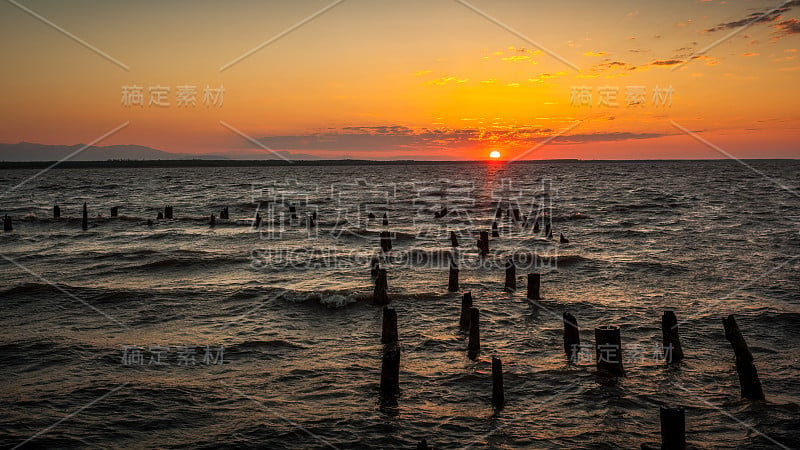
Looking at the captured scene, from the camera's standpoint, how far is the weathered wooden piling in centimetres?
730

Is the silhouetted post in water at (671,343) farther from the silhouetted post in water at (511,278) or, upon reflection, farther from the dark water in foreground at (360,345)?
the silhouetted post in water at (511,278)

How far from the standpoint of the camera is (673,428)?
7328 mm

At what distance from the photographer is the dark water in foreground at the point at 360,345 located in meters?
Result: 8.80

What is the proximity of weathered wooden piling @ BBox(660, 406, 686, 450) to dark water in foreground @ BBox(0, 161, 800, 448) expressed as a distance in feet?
3.19

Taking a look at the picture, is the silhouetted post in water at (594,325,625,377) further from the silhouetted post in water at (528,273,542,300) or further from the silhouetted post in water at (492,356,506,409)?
the silhouetted post in water at (528,273,542,300)

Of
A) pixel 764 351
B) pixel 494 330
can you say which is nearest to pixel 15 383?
pixel 494 330

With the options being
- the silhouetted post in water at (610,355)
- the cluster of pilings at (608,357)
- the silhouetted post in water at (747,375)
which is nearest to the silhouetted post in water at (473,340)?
the cluster of pilings at (608,357)

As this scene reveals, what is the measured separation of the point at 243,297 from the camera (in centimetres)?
1745

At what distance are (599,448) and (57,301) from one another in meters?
16.4

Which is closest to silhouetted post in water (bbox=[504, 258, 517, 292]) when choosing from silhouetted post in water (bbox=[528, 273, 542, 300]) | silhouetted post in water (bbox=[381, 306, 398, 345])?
silhouetted post in water (bbox=[528, 273, 542, 300])

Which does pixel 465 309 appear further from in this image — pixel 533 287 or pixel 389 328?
pixel 533 287

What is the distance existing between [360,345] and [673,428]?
23.5ft

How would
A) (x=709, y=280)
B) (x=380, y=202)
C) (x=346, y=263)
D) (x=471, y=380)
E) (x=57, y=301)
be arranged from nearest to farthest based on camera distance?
(x=471, y=380)
(x=57, y=301)
(x=709, y=280)
(x=346, y=263)
(x=380, y=202)

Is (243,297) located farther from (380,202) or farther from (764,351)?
(380,202)
